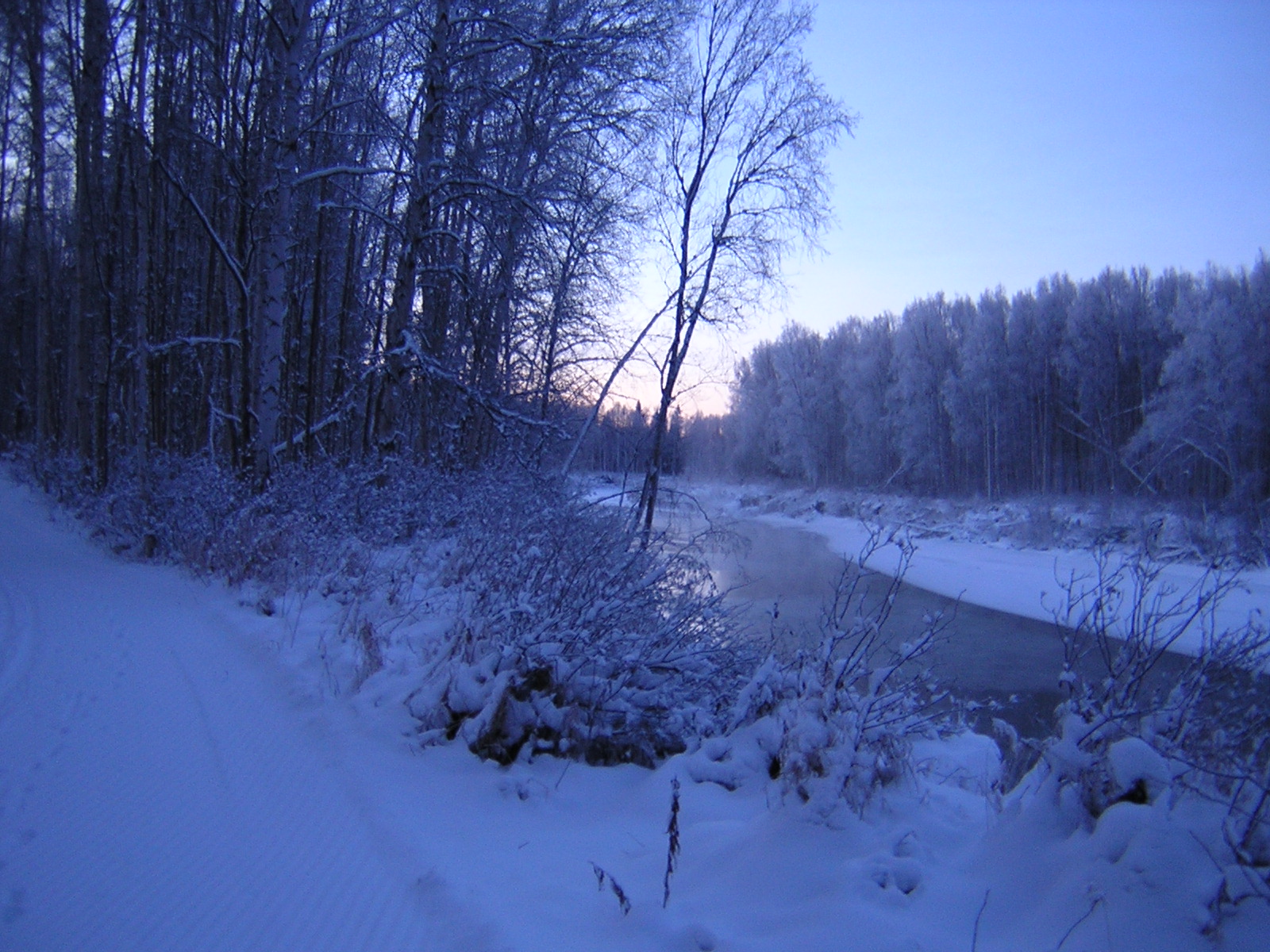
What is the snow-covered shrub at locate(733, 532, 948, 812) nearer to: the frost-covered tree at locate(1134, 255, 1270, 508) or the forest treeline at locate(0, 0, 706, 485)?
the forest treeline at locate(0, 0, 706, 485)

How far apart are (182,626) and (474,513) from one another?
2588 mm

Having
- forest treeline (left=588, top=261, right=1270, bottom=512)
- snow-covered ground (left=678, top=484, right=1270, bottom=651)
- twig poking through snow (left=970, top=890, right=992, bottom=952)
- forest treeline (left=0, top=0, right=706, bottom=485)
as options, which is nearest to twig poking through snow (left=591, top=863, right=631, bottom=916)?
twig poking through snow (left=970, top=890, right=992, bottom=952)

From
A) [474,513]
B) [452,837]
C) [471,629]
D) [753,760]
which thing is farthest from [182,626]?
[753,760]

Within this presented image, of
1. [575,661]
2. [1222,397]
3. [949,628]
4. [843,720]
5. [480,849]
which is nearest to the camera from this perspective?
[480,849]

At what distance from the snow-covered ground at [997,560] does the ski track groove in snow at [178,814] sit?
20.2ft

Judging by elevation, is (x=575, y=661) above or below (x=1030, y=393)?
below

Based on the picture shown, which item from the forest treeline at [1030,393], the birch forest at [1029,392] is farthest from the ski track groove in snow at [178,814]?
the birch forest at [1029,392]

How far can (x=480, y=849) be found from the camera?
2.82 m

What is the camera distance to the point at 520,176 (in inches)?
435

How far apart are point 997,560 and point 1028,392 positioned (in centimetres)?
2440

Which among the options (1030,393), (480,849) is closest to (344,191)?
(480,849)

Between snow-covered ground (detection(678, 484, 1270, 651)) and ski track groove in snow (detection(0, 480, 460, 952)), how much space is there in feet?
20.2

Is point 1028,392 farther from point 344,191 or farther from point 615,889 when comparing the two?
point 615,889

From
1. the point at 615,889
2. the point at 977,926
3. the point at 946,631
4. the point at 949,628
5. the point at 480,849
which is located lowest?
the point at 946,631
